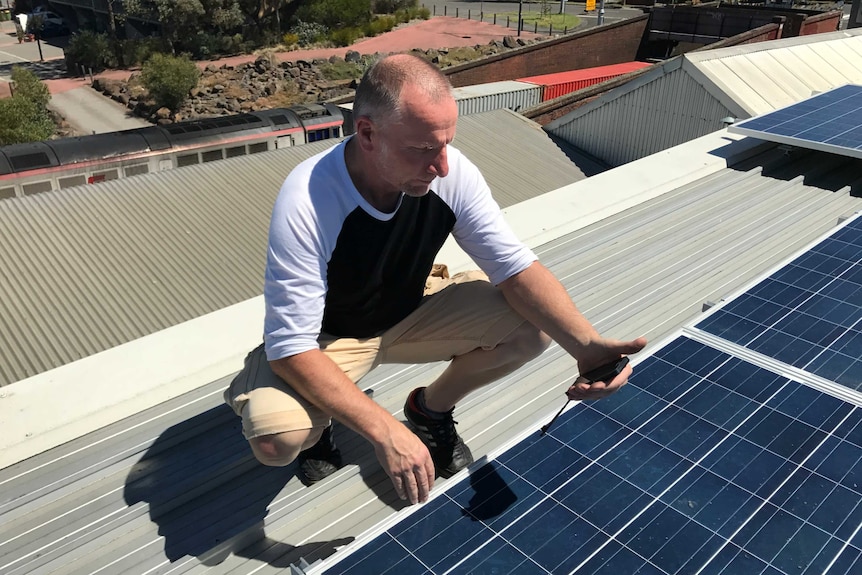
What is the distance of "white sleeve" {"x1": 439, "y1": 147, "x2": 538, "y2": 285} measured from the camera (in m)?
3.23

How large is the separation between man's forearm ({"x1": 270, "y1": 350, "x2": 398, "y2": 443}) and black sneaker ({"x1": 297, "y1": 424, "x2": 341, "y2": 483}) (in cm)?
97

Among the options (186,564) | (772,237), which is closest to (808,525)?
(186,564)

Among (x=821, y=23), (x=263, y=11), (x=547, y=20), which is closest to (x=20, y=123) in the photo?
(x=263, y=11)

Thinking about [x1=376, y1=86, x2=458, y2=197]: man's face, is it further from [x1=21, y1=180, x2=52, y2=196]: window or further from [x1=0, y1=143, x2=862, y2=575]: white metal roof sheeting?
[x1=21, y1=180, x2=52, y2=196]: window

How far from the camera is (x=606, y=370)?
3.04 meters

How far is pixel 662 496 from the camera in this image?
2910 mm

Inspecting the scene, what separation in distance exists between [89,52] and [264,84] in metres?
12.4

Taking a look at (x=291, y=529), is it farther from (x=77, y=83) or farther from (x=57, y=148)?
(x=77, y=83)

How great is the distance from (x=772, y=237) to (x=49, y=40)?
2211 inches

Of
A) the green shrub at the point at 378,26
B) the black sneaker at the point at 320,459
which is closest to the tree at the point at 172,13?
the green shrub at the point at 378,26

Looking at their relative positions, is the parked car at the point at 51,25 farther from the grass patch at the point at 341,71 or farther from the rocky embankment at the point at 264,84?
the grass patch at the point at 341,71

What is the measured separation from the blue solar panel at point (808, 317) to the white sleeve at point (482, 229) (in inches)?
63.0

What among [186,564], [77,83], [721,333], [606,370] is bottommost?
[77,83]

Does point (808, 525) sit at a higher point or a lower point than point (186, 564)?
higher
